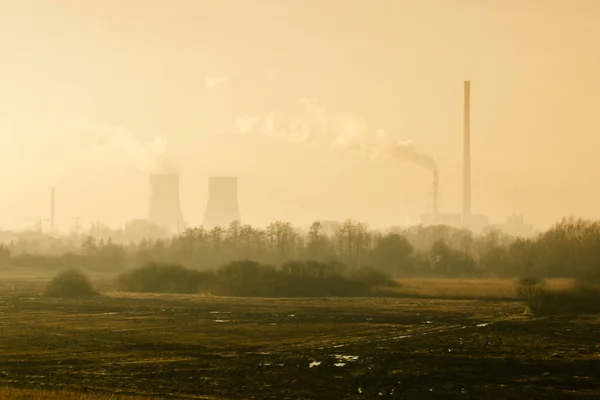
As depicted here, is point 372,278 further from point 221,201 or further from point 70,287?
point 221,201

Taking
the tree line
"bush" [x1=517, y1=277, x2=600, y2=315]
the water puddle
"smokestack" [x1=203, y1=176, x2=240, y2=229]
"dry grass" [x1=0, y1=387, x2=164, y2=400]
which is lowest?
"dry grass" [x1=0, y1=387, x2=164, y2=400]

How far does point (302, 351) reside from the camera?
31.1 metres

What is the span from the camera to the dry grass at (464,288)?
5538 cm

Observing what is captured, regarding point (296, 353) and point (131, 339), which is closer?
point (296, 353)

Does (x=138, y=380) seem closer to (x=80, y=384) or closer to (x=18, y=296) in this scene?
(x=80, y=384)

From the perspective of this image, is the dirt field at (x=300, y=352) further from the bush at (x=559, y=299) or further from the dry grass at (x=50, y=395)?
the bush at (x=559, y=299)

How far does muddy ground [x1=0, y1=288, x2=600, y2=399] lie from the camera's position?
24.5 m

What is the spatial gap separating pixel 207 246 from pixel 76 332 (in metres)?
56.1

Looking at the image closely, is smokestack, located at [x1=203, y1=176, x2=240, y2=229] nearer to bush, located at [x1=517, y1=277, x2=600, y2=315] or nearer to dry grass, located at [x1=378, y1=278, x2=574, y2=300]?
dry grass, located at [x1=378, y1=278, x2=574, y2=300]

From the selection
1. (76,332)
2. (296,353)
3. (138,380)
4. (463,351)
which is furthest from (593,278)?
(138,380)

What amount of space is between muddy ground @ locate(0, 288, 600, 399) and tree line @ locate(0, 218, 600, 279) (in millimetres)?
24268

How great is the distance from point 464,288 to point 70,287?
28032 mm

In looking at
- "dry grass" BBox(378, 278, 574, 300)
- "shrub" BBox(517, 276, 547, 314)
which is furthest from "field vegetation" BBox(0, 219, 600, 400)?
"dry grass" BBox(378, 278, 574, 300)

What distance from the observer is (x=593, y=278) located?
54.7 m
